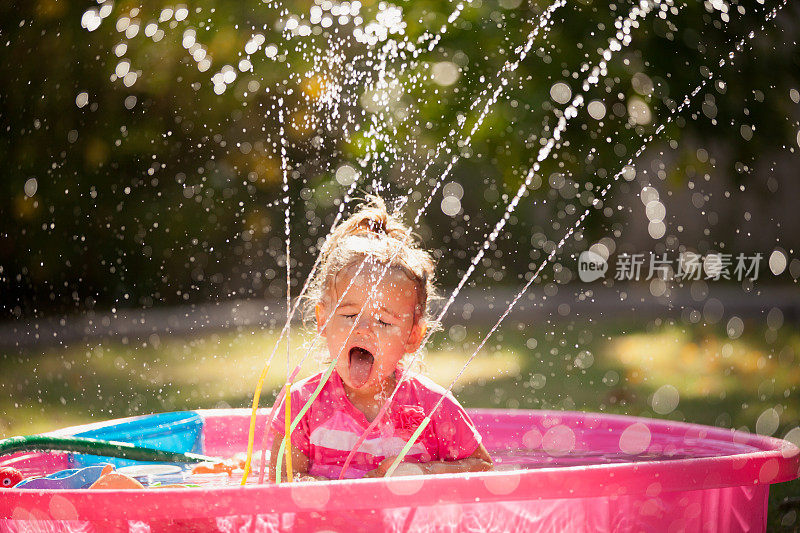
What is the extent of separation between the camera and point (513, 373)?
Result: 18.2 feet

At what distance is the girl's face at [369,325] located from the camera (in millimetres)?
2135

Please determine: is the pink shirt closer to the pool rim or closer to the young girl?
the young girl

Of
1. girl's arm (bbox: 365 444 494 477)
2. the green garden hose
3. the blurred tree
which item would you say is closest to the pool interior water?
the green garden hose

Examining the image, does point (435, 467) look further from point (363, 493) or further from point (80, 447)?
point (80, 447)

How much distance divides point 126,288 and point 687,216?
5937 millimetres

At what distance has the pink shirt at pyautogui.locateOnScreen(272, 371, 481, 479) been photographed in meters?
2.17

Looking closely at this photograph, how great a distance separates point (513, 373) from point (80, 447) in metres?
3.75

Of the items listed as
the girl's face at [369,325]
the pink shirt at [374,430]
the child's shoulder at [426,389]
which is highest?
the girl's face at [369,325]

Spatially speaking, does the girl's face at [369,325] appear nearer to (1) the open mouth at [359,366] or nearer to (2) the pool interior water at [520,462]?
(1) the open mouth at [359,366]

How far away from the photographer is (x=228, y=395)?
509 centimetres

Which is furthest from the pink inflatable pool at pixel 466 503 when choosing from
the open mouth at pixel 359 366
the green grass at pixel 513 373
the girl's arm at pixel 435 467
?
the green grass at pixel 513 373

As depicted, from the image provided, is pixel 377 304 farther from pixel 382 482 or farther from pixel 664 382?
A: pixel 664 382

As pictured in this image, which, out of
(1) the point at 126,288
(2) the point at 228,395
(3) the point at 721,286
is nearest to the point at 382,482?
(2) the point at 228,395

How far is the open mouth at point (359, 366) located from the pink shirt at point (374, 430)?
0.11 m
